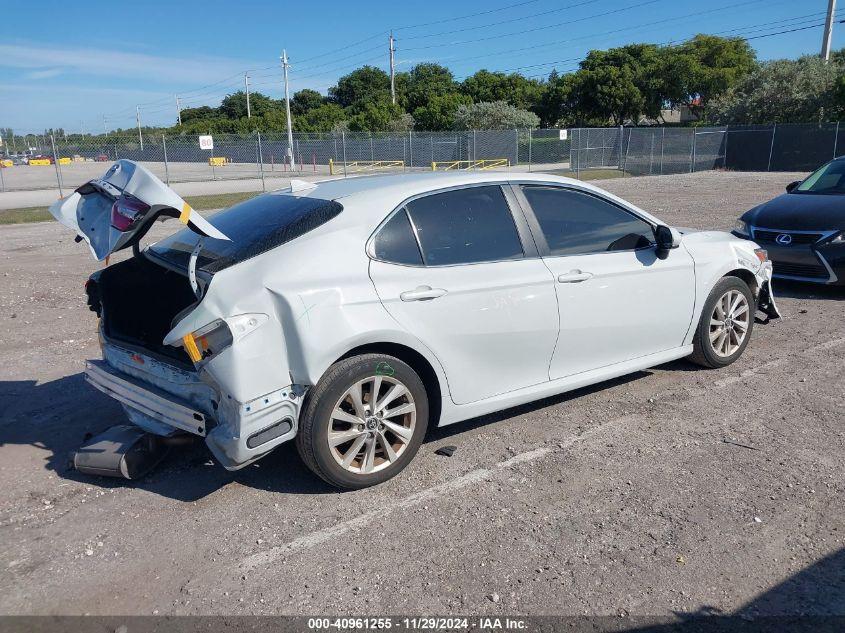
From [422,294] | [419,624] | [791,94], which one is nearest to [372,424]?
[422,294]

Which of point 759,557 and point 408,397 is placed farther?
point 408,397

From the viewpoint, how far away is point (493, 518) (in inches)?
143

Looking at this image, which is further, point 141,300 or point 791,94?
point 791,94

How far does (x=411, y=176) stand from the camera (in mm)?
4613

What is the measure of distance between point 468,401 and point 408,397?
459 millimetres

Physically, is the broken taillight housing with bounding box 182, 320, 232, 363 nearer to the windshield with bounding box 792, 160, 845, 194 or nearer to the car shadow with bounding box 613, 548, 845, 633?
the car shadow with bounding box 613, 548, 845, 633

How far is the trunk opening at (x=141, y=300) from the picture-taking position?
4047 millimetres

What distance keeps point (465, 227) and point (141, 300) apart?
200 centimetres

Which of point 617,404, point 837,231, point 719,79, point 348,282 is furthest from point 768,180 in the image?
point 719,79

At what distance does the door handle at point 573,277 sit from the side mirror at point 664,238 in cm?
72

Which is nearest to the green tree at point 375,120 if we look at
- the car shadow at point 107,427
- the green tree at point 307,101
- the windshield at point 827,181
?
the green tree at point 307,101

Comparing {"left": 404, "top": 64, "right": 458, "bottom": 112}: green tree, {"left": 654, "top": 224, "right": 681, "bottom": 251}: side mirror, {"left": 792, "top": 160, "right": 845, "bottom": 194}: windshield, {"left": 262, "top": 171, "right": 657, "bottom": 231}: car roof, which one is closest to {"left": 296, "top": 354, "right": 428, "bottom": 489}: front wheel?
{"left": 262, "top": 171, "right": 657, "bottom": 231}: car roof

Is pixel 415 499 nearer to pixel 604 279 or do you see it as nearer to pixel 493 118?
pixel 604 279

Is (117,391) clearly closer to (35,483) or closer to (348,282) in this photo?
(35,483)
